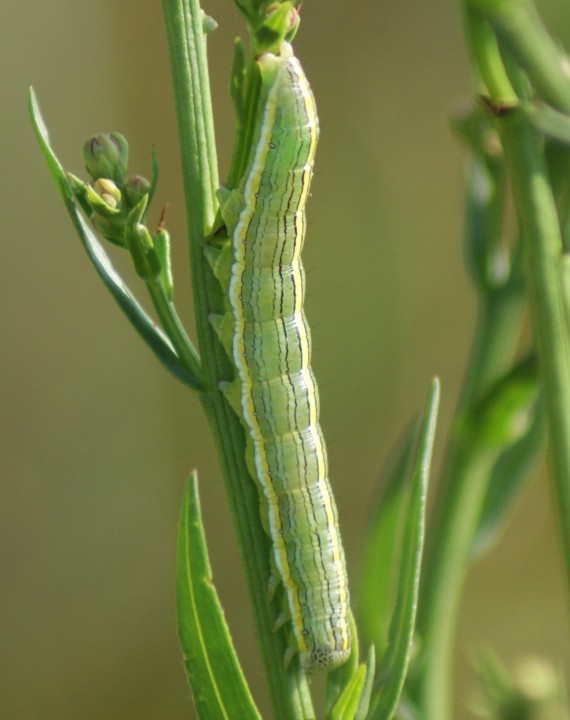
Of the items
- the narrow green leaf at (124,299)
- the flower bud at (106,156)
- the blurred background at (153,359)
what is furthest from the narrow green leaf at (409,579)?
the blurred background at (153,359)

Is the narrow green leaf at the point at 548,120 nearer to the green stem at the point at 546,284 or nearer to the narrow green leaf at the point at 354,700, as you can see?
the green stem at the point at 546,284

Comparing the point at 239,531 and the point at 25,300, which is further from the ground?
the point at 25,300

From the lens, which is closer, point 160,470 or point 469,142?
point 469,142

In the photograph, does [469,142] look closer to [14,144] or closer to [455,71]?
[14,144]

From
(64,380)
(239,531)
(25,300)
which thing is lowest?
(239,531)

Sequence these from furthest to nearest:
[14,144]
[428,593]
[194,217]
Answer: [14,144], [428,593], [194,217]

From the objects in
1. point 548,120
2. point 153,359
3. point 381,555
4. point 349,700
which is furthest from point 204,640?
point 153,359

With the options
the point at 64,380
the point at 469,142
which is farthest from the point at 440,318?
the point at 469,142
